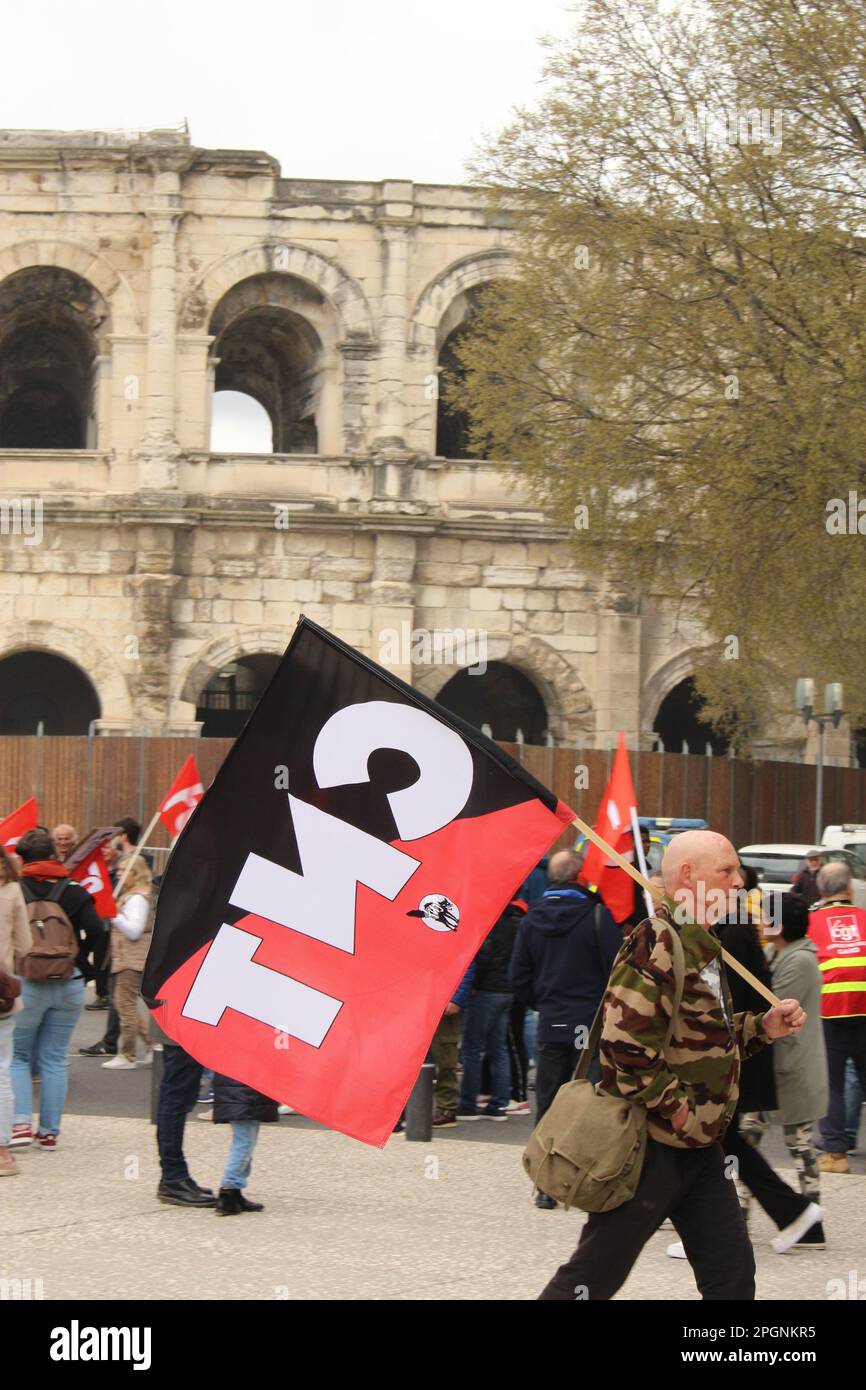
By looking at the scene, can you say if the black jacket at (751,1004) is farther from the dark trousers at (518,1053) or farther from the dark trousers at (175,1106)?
the dark trousers at (518,1053)

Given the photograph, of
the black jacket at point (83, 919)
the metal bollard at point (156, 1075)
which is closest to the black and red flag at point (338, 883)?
the metal bollard at point (156, 1075)

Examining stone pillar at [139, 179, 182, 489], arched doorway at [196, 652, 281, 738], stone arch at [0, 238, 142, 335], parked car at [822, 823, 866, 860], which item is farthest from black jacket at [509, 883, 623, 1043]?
arched doorway at [196, 652, 281, 738]

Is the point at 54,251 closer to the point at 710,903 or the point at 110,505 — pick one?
the point at 110,505

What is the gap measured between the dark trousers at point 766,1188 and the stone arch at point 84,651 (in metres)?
21.6

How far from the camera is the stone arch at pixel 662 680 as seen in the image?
2981 cm

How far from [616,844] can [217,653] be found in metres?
15.6

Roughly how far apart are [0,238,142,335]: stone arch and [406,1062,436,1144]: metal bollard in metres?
20.7

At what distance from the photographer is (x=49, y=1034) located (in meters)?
10.6

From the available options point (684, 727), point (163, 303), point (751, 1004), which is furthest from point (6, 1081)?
point (684, 727)

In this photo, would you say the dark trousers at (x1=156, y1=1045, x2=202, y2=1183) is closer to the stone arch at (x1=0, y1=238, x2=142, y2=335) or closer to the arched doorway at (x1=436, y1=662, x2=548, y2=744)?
the stone arch at (x1=0, y1=238, x2=142, y2=335)

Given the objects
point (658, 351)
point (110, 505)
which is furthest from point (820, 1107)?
point (110, 505)

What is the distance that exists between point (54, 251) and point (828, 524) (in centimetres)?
1521

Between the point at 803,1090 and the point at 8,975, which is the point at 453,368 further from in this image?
the point at 803,1090

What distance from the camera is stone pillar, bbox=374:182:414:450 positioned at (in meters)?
29.5
